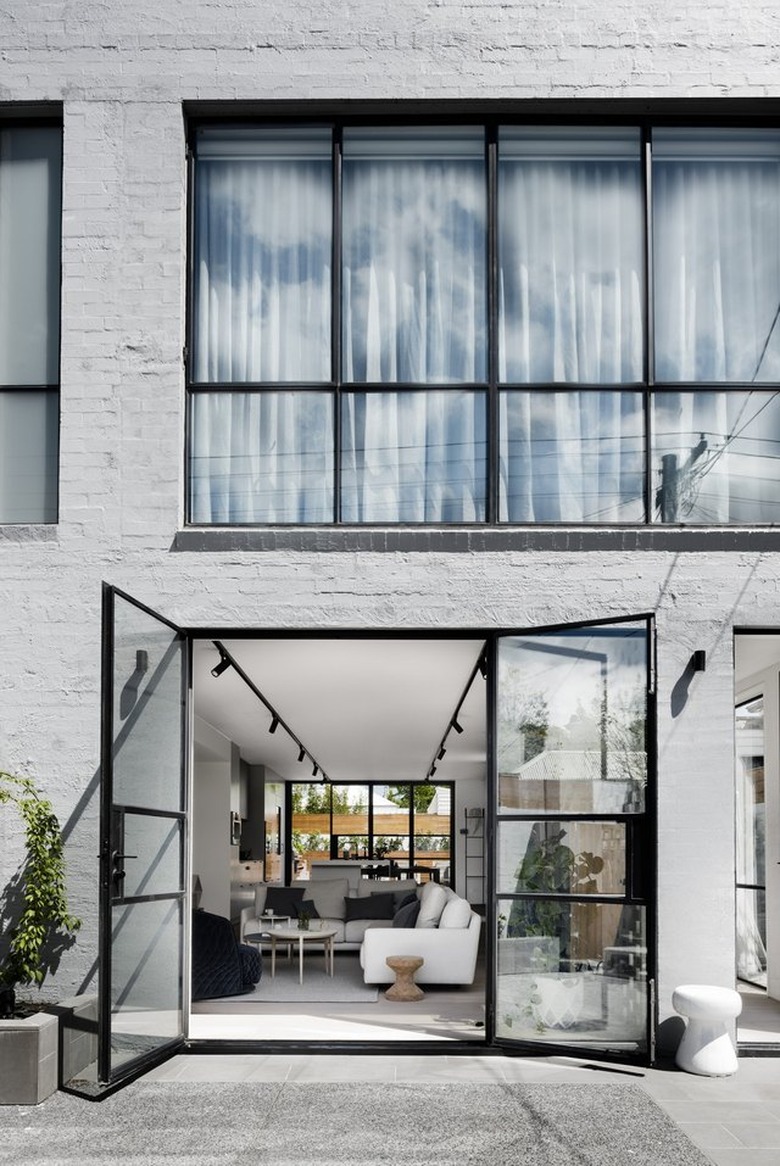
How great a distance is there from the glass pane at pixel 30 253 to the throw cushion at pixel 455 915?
556cm

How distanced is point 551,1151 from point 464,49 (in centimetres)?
599

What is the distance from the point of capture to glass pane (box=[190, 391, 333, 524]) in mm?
7645

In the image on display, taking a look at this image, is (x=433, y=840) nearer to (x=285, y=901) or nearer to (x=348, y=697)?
(x=285, y=901)

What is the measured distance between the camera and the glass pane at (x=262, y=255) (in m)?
7.79

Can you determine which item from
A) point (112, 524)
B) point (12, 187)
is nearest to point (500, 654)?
point (112, 524)

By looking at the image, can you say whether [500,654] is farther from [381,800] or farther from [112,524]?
[381,800]

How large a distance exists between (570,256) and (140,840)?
419 cm

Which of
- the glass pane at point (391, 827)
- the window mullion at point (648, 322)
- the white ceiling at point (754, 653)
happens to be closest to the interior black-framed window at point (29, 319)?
the window mullion at point (648, 322)

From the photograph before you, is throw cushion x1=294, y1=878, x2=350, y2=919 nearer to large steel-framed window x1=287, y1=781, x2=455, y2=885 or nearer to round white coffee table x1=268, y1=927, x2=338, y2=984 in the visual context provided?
A: round white coffee table x1=268, y1=927, x2=338, y2=984

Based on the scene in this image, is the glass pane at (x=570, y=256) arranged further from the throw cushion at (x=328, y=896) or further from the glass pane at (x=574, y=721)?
the throw cushion at (x=328, y=896)

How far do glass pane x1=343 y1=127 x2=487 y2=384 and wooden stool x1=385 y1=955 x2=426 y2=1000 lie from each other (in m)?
4.54

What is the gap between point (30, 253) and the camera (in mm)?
7820

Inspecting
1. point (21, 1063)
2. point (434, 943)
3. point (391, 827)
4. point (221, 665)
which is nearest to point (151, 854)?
point (21, 1063)

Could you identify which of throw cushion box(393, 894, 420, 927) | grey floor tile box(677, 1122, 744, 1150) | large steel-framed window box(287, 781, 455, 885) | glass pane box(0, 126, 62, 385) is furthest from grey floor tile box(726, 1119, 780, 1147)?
large steel-framed window box(287, 781, 455, 885)
